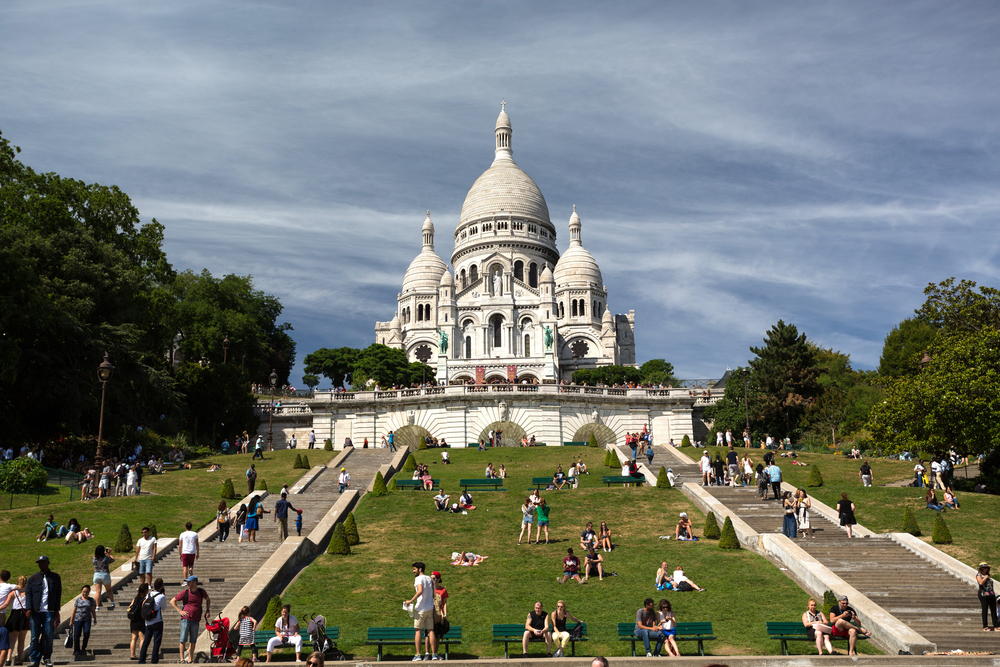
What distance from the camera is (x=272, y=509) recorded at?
27.3 m

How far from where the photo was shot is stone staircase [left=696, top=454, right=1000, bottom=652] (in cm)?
1559

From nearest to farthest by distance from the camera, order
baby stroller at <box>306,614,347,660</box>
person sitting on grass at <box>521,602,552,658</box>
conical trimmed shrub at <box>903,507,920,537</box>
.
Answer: baby stroller at <box>306,614,347,660</box>
person sitting on grass at <box>521,602,552,658</box>
conical trimmed shrub at <box>903,507,920,537</box>

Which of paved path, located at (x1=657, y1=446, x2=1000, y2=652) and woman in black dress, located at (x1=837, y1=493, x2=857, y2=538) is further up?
→ woman in black dress, located at (x1=837, y1=493, x2=857, y2=538)

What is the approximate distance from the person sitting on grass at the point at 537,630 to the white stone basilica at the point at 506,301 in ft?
248

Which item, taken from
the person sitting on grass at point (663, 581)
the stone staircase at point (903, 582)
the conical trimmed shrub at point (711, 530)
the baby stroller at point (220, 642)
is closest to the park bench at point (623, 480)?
the stone staircase at point (903, 582)

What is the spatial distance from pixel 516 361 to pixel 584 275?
21.9 meters

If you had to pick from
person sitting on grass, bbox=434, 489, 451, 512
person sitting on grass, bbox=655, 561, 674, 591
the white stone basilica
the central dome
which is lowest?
person sitting on grass, bbox=655, 561, 674, 591

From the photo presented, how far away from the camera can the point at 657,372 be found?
8894cm

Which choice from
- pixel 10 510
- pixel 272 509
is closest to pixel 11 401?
pixel 10 510

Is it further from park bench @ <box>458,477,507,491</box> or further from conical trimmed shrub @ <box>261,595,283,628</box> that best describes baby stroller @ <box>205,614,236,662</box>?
park bench @ <box>458,477,507,491</box>

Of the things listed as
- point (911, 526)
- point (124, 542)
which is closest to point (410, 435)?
point (124, 542)

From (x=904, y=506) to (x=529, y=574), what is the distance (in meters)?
13.3

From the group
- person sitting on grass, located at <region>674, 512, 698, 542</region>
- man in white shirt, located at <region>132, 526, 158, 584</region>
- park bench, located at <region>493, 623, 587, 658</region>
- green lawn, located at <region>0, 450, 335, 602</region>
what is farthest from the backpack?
person sitting on grass, located at <region>674, 512, 698, 542</region>

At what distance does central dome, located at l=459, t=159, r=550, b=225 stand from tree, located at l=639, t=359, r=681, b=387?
3407 centimetres
